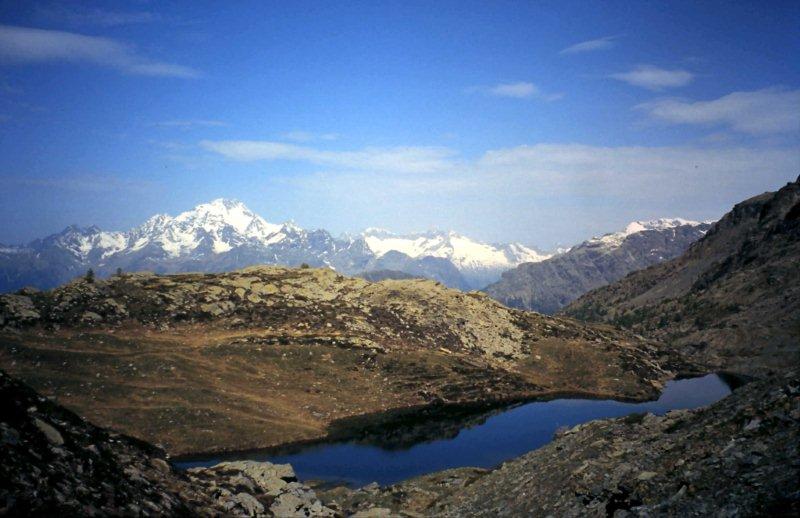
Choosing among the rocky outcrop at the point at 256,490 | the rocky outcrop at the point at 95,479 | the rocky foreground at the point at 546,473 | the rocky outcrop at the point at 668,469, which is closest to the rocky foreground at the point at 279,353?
the rocky outcrop at the point at 256,490

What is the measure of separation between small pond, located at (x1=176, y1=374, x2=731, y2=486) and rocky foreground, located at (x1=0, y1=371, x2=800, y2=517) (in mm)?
36245

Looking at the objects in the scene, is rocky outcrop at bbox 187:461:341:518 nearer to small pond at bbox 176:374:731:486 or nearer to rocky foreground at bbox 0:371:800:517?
rocky foreground at bbox 0:371:800:517

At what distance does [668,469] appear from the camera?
975 inches

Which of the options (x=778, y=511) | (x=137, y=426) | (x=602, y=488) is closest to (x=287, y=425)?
(x=137, y=426)

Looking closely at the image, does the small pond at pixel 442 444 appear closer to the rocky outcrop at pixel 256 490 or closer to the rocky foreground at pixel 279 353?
the rocky foreground at pixel 279 353

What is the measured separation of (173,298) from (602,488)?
4666 inches

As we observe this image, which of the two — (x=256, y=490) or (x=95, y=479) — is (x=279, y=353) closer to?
(x=256, y=490)

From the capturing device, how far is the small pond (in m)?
73.0

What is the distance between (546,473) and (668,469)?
38.7ft

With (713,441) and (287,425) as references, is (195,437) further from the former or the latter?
(713,441)

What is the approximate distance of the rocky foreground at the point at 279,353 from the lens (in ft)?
269

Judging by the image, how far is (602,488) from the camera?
2698 cm

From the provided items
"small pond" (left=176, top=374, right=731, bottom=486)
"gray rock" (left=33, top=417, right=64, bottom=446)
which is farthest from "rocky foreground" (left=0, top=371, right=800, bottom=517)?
"small pond" (left=176, top=374, right=731, bottom=486)

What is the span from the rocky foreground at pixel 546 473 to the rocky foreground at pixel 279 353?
49261mm
